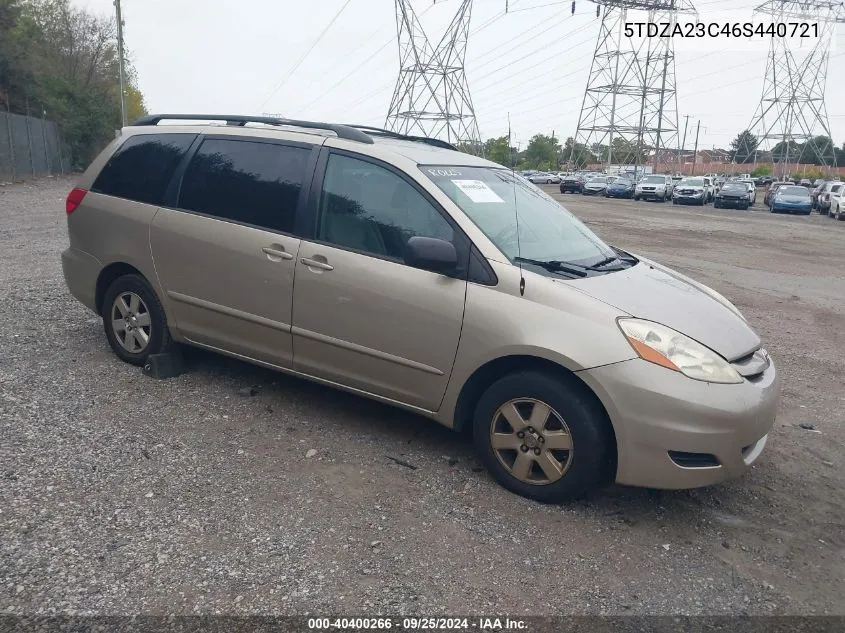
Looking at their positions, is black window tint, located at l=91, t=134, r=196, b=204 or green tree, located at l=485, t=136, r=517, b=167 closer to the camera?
black window tint, located at l=91, t=134, r=196, b=204

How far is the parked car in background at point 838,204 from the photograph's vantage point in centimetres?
3209

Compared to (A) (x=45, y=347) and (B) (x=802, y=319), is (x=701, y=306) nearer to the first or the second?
(A) (x=45, y=347)

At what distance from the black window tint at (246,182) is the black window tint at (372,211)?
0.26 m

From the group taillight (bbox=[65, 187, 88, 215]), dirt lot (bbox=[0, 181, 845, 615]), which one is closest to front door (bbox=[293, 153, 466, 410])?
dirt lot (bbox=[0, 181, 845, 615])

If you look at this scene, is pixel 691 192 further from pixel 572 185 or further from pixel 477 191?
pixel 477 191

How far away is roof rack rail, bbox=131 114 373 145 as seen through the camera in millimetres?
4516

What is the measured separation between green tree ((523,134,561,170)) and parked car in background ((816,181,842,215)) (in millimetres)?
72824

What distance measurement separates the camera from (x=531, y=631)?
9.09 feet

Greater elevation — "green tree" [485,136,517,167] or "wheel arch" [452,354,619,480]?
"green tree" [485,136,517,167]

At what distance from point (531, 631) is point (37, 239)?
11.9m

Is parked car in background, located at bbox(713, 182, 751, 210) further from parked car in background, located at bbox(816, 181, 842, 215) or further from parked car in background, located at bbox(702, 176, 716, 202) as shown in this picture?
parked car in background, located at bbox(816, 181, 842, 215)

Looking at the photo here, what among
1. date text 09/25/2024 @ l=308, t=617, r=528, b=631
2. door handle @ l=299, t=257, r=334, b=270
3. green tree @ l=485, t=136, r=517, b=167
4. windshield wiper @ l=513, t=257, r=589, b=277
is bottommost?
date text 09/25/2024 @ l=308, t=617, r=528, b=631

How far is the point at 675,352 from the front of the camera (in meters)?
3.51

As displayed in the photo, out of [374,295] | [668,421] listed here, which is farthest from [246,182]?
[668,421]
